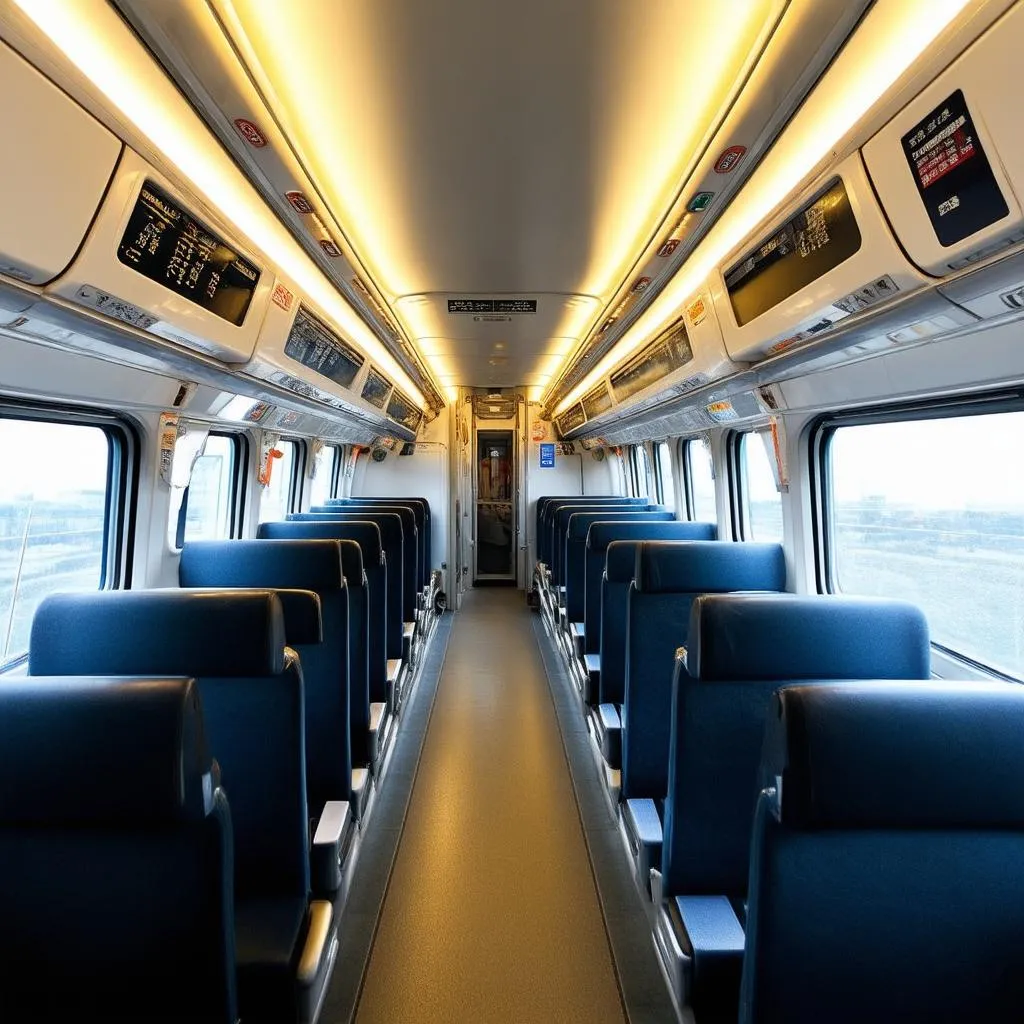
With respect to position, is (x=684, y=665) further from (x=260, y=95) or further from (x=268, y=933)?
(x=260, y=95)

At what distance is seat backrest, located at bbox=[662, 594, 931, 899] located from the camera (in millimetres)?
1916

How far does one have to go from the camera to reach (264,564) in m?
3.17

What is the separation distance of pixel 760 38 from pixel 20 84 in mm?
1566

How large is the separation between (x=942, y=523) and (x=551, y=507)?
5.45 meters

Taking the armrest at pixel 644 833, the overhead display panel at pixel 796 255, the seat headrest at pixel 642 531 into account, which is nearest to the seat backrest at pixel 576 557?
the seat headrest at pixel 642 531

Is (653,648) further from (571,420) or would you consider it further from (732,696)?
(571,420)

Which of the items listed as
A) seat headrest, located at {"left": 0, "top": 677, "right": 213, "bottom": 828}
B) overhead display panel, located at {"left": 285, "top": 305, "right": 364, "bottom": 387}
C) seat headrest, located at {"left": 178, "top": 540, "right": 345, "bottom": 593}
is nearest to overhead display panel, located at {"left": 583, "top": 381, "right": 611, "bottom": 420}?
overhead display panel, located at {"left": 285, "top": 305, "right": 364, "bottom": 387}

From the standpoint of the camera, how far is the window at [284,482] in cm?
605

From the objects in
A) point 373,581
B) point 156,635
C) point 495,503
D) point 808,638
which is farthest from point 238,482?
point 495,503

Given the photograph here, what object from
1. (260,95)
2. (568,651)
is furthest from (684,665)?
(568,651)

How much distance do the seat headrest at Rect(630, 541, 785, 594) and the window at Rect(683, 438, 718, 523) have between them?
2.72 metres

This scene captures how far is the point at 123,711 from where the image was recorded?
1204 millimetres

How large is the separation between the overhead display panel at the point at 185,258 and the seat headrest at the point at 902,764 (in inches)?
80.8

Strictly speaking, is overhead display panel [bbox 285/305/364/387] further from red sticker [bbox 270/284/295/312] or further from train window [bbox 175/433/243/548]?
train window [bbox 175/433/243/548]
